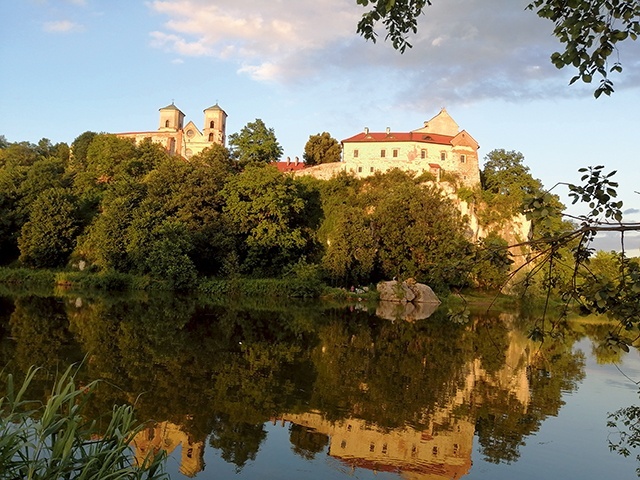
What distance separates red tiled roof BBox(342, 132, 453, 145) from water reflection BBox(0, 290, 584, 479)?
115 feet

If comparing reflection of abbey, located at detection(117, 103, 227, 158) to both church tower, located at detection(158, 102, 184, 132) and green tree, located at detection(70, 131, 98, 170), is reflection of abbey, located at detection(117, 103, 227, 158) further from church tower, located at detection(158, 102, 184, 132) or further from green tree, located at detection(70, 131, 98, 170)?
green tree, located at detection(70, 131, 98, 170)

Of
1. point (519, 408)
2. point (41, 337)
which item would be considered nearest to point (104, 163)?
point (41, 337)

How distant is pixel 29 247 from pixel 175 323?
1210 inches

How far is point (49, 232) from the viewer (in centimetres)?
→ 4681

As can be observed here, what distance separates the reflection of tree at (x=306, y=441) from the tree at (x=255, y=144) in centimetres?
4997

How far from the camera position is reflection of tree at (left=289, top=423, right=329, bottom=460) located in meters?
9.11

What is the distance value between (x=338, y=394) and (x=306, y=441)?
3.06 meters

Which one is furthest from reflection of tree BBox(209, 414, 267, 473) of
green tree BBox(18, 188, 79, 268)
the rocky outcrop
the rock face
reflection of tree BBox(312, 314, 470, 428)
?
green tree BBox(18, 188, 79, 268)

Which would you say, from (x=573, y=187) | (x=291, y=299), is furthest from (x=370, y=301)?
(x=573, y=187)

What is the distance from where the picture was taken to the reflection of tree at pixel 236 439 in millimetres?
8578

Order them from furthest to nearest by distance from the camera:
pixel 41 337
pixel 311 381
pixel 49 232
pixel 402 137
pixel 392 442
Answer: pixel 402 137 < pixel 49 232 < pixel 41 337 < pixel 311 381 < pixel 392 442

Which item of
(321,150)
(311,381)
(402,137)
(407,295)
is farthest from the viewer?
(321,150)

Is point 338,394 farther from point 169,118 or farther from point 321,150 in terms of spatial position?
point 169,118

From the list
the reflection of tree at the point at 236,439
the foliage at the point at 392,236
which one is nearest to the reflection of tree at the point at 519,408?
the reflection of tree at the point at 236,439
